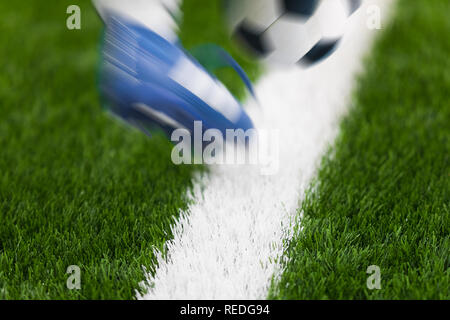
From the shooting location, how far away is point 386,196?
6.74 feet

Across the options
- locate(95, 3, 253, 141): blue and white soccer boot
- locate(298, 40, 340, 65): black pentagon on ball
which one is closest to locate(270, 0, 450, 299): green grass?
locate(298, 40, 340, 65): black pentagon on ball

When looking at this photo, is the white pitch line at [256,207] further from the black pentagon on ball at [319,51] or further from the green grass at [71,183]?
the black pentagon on ball at [319,51]

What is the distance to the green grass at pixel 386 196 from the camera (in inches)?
65.7

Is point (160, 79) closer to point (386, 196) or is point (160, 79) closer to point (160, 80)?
point (160, 80)

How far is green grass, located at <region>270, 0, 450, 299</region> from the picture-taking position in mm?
1668

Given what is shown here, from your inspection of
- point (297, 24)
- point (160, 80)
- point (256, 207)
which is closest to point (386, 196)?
point (256, 207)

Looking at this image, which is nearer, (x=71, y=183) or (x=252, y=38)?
(x=71, y=183)

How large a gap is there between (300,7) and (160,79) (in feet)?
2.55

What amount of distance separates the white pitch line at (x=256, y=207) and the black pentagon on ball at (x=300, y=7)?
564 millimetres

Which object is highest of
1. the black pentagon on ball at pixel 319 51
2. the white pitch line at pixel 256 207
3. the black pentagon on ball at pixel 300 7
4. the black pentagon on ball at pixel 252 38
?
the black pentagon on ball at pixel 300 7

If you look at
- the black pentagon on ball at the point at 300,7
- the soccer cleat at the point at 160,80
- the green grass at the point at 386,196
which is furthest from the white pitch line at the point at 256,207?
the black pentagon on ball at the point at 300,7

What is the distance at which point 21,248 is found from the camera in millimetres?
1812
